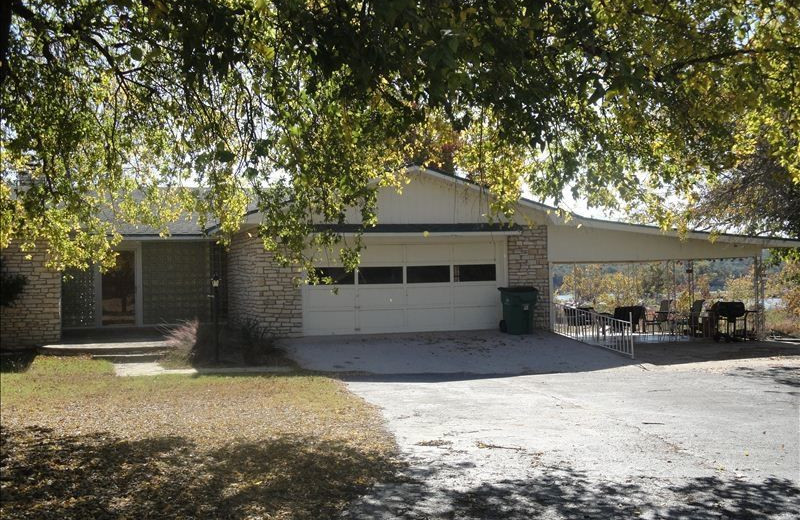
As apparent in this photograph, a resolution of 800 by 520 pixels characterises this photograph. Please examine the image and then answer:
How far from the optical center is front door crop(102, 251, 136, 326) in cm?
1980

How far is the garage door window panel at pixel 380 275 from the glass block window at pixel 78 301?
727cm

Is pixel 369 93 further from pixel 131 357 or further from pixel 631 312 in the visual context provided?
pixel 631 312

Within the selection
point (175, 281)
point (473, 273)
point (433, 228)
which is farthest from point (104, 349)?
point (473, 273)

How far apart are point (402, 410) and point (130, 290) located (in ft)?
40.3

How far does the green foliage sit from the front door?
A: 3106mm

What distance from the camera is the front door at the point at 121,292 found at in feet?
65.0

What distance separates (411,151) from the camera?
10617 millimetres

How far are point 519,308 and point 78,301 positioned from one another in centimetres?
1121

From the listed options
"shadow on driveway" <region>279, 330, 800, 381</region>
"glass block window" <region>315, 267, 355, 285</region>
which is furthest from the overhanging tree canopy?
"glass block window" <region>315, 267, 355, 285</region>

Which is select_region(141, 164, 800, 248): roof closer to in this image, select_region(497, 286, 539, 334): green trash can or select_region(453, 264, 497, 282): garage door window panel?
select_region(453, 264, 497, 282): garage door window panel

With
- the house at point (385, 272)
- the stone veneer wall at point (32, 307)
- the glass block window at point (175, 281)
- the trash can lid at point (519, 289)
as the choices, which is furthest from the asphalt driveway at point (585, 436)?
the stone veneer wall at point (32, 307)

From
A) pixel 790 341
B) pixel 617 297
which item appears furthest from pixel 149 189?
pixel 617 297

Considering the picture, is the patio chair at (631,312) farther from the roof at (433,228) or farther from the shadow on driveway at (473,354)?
the roof at (433,228)

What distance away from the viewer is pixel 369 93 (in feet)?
23.0
